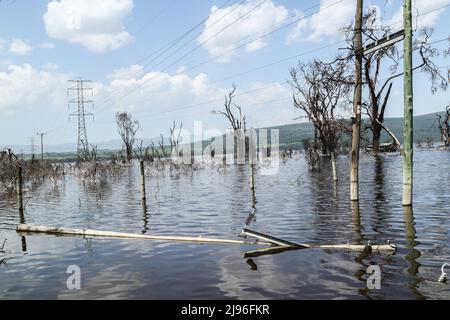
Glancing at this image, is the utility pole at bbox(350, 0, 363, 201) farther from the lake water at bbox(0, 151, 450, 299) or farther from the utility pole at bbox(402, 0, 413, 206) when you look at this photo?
the utility pole at bbox(402, 0, 413, 206)

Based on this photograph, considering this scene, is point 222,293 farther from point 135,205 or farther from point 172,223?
point 135,205

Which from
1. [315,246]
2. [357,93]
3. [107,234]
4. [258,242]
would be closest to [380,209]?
[357,93]

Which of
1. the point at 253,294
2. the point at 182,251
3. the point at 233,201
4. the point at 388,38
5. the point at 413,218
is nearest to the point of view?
the point at 253,294

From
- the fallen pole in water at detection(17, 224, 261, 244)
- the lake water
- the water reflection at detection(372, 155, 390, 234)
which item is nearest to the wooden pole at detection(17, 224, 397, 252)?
the fallen pole in water at detection(17, 224, 261, 244)

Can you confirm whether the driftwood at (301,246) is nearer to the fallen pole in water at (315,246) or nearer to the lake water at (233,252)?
the fallen pole in water at (315,246)

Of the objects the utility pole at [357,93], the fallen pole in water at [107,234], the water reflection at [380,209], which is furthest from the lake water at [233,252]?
the utility pole at [357,93]

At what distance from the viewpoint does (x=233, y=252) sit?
35.0ft

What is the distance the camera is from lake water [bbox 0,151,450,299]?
798 cm

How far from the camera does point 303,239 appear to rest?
11875 mm

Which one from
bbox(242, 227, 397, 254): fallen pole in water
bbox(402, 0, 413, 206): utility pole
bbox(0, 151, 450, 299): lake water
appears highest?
bbox(402, 0, 413, 206): utility pole

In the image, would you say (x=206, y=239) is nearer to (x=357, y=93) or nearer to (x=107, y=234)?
(x=107, y=234)
